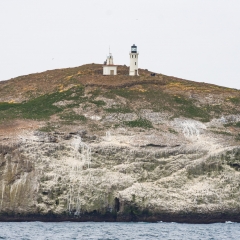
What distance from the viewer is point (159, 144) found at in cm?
10519

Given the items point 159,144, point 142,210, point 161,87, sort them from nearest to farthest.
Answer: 1. point 142,210
2. point 159,144
3. point 161,87

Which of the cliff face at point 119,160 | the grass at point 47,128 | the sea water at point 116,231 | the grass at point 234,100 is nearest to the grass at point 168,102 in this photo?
the cliff face at point 119,160

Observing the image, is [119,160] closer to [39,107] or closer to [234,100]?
[39,107]

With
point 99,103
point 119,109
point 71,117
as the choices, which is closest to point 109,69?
point 99,103

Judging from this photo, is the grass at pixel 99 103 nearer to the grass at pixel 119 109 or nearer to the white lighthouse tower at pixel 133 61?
the grass at pixel 119 109

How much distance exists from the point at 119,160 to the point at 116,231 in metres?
18.4

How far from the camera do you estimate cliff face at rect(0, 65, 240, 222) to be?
98.2m

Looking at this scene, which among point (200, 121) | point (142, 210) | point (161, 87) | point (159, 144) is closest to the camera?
point (142, 210)

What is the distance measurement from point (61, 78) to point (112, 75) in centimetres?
758

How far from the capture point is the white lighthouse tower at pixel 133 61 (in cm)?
12838

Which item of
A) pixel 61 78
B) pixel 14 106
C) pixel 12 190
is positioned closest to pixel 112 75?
pixel 61 78

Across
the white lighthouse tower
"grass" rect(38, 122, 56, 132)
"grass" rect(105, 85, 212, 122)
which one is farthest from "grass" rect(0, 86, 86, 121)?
the white lighthouse tower

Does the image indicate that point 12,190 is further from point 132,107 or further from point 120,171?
point 132,107

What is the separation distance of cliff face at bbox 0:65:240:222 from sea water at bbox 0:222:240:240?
2.76m
